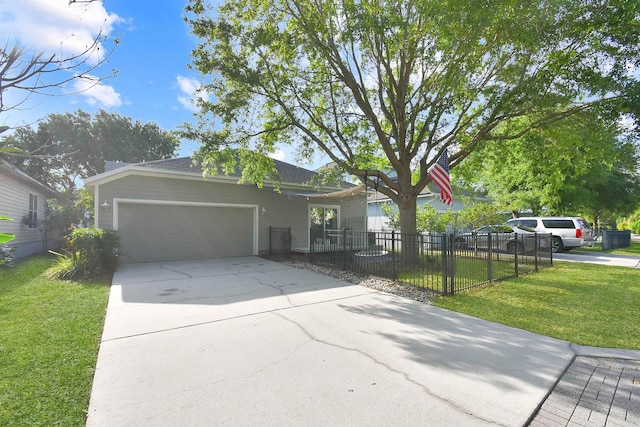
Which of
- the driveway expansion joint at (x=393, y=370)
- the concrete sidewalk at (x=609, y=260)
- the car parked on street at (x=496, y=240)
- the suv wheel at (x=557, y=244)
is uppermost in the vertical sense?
the car parked on street at (x=496, y=240)

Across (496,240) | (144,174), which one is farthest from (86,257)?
(496,240)

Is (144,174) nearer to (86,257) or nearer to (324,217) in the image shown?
(86,257)

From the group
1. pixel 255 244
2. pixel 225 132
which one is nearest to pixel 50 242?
pixel 255 244

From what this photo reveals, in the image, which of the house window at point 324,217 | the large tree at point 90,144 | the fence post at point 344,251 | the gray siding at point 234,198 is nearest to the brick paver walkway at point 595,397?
the fence post at point 344,251

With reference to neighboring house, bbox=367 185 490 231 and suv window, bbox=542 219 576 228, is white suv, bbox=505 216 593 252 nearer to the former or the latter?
suv window, bbox=542 219 576 228

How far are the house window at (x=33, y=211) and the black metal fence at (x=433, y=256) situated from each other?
1263cm

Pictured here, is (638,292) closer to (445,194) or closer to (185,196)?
(445,194)

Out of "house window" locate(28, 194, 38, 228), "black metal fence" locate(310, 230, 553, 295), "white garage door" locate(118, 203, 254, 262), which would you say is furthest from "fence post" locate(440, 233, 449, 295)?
"house window" locate(28, 194, 38, 228)

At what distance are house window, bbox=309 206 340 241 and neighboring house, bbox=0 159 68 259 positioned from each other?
1048cm

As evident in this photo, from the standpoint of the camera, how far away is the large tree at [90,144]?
26.8 m

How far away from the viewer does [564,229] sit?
15.2 meters

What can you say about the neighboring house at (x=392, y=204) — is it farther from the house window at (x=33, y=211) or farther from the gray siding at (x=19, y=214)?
the house window at (x=33, y=211)

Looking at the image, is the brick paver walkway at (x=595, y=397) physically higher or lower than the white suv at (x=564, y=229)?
lower

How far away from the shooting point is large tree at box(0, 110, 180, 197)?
2678 cm
